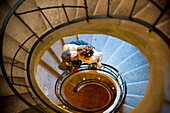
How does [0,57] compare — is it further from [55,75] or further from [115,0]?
[55,75]

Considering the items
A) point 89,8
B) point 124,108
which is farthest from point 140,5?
point 124,108

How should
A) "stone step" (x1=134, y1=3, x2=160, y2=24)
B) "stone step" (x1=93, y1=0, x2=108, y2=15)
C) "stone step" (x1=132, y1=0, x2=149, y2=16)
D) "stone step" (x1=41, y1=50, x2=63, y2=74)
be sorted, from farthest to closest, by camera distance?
"stone step" (x1=41, y1=50, x2=63, y2=74)
"stone step" (x1=93, y1=0, x2=108, y2=15)
"stone step" (x1=132, y1=0, x2=149, y2=16)
"stone step" (x1=134, y1=3, x2=160, y2=24)

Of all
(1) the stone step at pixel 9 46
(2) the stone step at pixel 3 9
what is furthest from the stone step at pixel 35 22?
(1) the stone step at pixel 9 46

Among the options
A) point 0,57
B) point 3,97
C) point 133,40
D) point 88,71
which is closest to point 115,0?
point 133,40

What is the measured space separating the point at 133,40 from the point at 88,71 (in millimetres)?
3057

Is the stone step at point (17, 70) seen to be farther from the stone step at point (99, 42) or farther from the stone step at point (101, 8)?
the stone step at point (99, 42)

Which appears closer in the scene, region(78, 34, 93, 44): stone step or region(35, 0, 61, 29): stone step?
region(35, 0, 61, 29): stone step

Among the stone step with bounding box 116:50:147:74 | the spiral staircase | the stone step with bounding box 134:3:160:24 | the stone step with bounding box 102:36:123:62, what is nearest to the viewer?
the spiral staircase

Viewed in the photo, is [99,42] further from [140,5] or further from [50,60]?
[140,5]

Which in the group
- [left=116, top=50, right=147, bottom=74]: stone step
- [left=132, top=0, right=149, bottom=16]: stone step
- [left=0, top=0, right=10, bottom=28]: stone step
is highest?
[left=116, top=50, right=147, bottom=74]: stone step

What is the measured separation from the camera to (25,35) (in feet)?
14.1

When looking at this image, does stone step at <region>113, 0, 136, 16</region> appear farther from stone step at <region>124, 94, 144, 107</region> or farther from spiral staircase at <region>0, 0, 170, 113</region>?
stone step at <region>124, 94, 144, 107</region>

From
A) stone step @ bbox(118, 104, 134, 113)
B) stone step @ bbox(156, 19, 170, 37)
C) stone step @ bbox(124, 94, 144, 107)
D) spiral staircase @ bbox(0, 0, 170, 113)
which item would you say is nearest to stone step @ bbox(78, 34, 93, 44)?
spiral staircase @ bbox(0, 0, 170, 113)

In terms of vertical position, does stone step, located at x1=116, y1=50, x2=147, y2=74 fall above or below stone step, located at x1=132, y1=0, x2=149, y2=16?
above
